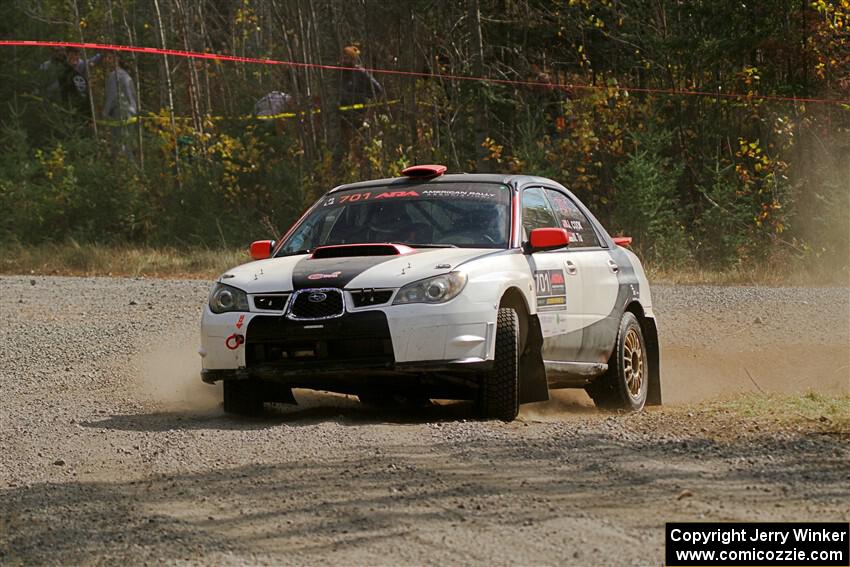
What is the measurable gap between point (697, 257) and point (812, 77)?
142 inches

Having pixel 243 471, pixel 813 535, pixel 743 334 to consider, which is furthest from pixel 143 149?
pixel 813 535

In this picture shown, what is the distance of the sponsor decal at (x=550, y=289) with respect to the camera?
28.7ft

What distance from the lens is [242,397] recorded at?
28.3 feet

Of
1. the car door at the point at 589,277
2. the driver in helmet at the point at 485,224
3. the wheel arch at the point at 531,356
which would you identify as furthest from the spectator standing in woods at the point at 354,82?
the wheel arch at the point at 531,356

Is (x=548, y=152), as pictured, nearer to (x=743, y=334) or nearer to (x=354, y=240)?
(x=743, y=334)

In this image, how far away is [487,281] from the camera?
8109mm

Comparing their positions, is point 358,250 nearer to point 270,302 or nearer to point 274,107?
point 270,302

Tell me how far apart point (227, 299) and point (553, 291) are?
81.1 inches

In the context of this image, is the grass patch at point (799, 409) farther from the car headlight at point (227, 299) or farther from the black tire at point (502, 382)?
the car headlight at point (227, 299)

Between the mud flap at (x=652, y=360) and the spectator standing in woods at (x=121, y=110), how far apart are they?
16.6 meters

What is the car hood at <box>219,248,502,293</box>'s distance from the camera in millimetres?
7992

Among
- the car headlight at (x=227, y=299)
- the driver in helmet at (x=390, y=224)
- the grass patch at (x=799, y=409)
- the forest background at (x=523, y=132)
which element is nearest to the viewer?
the grass patch at (x=799, y=409)

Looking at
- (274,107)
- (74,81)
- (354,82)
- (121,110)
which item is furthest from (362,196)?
(74,81)

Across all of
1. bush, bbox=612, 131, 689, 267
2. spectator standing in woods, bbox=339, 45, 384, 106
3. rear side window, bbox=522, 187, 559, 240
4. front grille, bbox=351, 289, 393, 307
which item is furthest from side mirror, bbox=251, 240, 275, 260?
spectator standing in woods, bbox=339, 45, 384, 106
